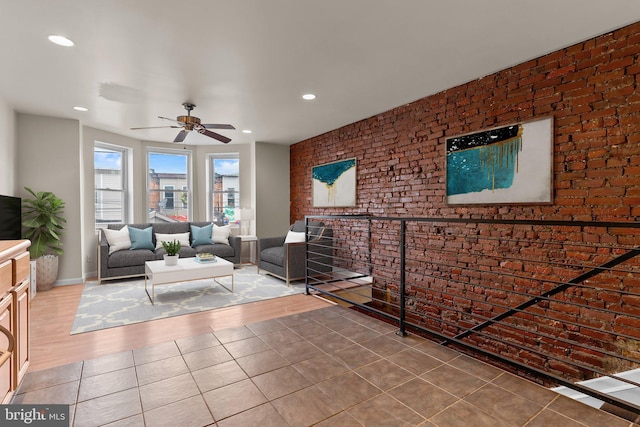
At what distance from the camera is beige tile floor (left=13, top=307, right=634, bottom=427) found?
5.47ft

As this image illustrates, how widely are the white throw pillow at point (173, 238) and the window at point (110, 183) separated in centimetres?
112

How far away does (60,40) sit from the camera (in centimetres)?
262

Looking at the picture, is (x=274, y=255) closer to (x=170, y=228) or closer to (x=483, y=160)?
(x=170, y=228)

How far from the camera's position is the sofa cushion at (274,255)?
16.5ft

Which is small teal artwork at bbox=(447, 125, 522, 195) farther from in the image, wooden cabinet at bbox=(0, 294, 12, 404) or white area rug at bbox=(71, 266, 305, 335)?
wooden cabinet at bbox=(0, 294, 12, 404)

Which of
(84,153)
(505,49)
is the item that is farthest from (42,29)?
(505,49)

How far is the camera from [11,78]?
3395mm

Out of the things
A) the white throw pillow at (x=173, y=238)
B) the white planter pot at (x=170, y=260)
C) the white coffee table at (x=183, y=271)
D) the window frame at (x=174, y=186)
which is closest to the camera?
the white coffee table at (x=183, y=271)

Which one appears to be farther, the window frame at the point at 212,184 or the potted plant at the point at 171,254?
the window frame at the point at 212,184

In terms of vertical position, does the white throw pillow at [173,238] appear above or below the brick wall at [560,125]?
below

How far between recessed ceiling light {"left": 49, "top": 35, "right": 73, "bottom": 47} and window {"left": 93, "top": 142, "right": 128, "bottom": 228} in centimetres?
357

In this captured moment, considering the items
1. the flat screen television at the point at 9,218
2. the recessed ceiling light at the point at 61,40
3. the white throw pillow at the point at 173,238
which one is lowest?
the white throw pillow at the point at 173,238

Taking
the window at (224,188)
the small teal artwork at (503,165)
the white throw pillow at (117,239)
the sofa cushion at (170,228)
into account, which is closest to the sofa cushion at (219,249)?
the sofa cushion at (170,228)

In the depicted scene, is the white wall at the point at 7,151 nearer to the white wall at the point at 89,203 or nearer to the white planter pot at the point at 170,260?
the white wall at the point at 89,203
